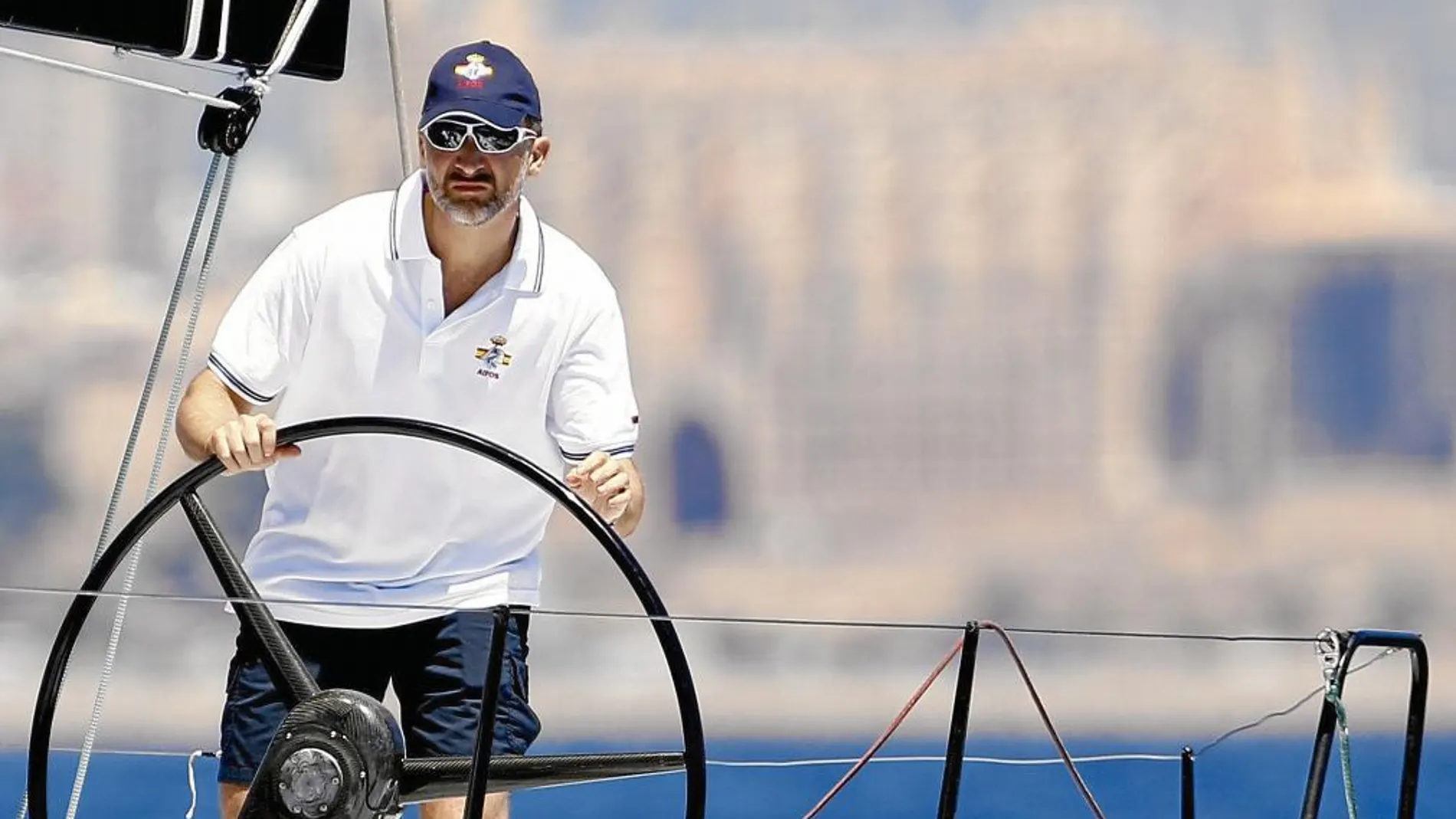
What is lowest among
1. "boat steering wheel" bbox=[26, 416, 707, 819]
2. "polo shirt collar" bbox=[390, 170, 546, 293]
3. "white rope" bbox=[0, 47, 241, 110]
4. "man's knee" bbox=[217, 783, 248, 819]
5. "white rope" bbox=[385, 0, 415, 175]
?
"man's knee" bbox=[217, 783, 248, 819]

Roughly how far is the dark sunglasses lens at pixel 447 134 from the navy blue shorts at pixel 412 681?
1.44 ft

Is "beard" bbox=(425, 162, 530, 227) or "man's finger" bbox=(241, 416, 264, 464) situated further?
"beard" bbox=(425, 162, 530, 227)

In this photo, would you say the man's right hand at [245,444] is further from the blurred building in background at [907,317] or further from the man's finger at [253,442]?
the blurred building in background at [907,317]

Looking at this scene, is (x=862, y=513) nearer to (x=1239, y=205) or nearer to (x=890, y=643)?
(x=890, y=643)

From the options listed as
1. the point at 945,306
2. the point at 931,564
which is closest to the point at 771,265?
the point at 945,306

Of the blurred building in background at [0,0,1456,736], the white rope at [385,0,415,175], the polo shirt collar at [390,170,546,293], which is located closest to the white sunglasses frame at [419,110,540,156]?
the polo shirt collar at [390,170,546,293]

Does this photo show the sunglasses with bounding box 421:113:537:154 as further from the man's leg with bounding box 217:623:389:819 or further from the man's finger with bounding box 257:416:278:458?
the man's leg with bounding box 217:623:389:819

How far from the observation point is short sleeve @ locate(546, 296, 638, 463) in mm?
1890

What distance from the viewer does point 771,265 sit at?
8.34 metres

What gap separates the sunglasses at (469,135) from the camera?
1741mm

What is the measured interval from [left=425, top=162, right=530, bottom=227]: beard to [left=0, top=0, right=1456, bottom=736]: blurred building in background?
5.43 m

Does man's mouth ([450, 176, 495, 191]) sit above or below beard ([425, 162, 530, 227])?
above

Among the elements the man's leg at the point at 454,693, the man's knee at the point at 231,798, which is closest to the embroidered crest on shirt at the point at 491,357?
the man's leg at the point at 454,693

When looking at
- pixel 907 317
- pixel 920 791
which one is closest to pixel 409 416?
pixel 920 791
